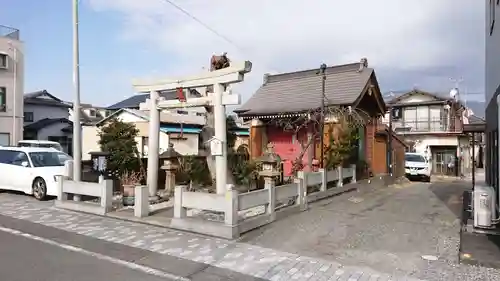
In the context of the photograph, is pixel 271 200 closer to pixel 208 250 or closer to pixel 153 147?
pixel 208 250

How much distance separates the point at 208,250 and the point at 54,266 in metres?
2.43

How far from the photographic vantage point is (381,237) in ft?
26.4

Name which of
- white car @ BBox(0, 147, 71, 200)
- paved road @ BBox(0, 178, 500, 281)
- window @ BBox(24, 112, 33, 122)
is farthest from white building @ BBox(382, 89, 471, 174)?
window @ BBox(24, 112, 33, 122)

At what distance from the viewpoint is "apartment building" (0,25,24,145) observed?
25844 millimetres

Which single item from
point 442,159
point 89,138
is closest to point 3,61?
point 89,138

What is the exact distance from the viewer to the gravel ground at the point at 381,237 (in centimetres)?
623

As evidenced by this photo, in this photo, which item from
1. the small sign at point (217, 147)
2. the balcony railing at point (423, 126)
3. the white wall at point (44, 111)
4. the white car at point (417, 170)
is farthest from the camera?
the balcony railing at point (423, 126)

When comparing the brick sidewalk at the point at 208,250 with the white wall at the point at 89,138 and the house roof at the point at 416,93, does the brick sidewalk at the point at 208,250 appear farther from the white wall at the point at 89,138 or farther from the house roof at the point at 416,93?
Answer: the house roof at the point at 416,93

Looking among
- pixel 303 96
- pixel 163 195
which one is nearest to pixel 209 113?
pixel 163 195

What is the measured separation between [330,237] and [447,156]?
28742 mm

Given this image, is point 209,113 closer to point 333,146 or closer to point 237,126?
point 333,146

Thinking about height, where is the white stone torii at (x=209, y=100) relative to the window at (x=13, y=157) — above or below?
above

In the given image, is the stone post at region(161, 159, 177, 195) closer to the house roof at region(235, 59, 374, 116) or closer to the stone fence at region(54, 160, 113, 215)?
the stone fence at region(54, 160, 113, 215)

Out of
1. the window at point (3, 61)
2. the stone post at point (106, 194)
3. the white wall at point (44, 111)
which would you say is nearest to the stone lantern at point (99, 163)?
the stone post at point (106, 194)
